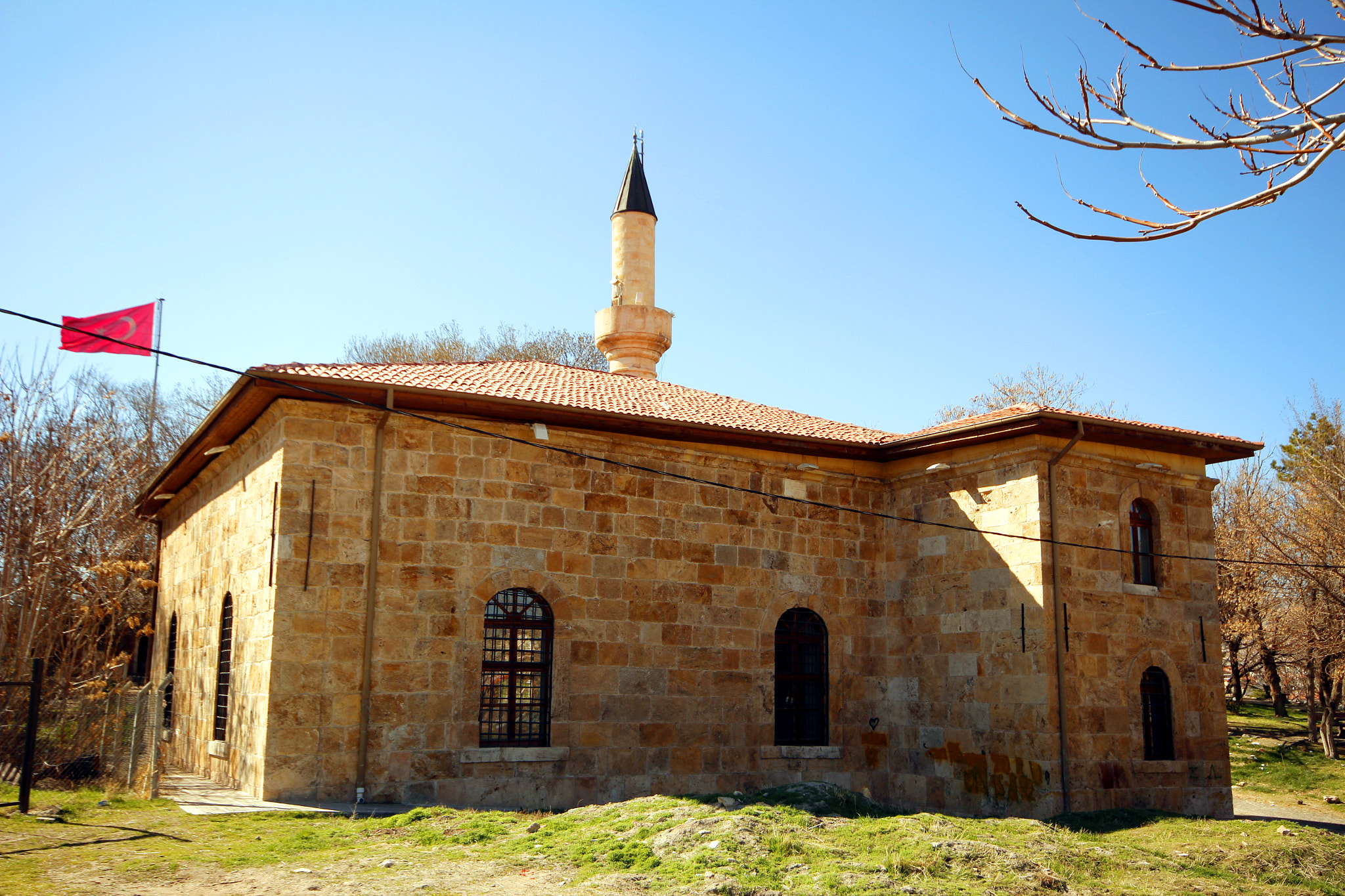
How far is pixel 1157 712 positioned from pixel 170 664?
13.8 meters

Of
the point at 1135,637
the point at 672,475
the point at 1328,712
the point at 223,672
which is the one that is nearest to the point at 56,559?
the point at 223,672

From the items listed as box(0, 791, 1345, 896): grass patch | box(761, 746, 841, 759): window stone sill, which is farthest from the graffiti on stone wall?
box(0, 791, 1345, 896): grass patch

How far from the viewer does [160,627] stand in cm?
1709

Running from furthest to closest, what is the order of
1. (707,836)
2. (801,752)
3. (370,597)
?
(801,752)
(370,597)
(707,836)

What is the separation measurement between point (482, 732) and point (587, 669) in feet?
4.29

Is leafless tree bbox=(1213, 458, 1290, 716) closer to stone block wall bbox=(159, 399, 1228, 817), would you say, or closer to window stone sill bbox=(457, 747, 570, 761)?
stone block wall bbox=(159, 399, 1228, 817)

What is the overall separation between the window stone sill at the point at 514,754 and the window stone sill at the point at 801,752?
260cm

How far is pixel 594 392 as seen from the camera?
13500 millimetres

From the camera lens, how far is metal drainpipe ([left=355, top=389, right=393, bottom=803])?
33.9 feet

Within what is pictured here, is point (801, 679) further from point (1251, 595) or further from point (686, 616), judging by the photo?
point (1251, 595)

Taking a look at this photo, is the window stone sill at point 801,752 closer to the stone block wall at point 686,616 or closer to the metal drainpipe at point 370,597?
the stone block wall at point 686,616

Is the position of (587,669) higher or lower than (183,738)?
higher

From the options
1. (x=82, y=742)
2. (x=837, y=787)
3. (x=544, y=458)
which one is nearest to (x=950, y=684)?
(x=837, y=787)

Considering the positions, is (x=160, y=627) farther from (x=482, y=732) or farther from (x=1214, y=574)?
(x=1214, y=574)
